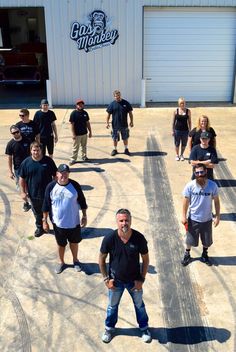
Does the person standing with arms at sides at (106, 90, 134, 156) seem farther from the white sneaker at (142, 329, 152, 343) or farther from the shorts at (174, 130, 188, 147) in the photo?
the white sneaker at (142, 329, 152, 343)

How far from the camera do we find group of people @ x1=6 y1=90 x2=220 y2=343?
468 centimetres

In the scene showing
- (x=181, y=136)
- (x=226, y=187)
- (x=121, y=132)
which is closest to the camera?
(x=226, y=187)

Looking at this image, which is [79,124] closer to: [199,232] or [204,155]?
[204,155]

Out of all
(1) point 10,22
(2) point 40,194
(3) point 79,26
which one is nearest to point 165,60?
(3) point 79,26

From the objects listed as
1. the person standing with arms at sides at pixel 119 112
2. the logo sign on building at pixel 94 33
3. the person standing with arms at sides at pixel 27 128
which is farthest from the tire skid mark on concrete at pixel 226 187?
the logo sign on building at pixel 94 33

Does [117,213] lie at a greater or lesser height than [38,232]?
greater

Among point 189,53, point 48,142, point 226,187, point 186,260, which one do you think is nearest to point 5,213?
point 48,142

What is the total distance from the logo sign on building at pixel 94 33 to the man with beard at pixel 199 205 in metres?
10.1

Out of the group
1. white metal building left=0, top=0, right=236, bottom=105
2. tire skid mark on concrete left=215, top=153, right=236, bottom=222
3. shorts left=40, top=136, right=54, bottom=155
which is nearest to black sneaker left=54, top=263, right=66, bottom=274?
tire skid mark on concrete left=215, top=153, right=236, bottom=222

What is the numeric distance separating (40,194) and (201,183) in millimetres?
2545

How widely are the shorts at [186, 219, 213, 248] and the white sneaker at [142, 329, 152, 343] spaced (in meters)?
1.67

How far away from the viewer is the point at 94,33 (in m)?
14.9

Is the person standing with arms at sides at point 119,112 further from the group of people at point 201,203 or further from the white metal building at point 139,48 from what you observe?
the white metal building at point 139,48

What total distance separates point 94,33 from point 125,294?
1120cm
